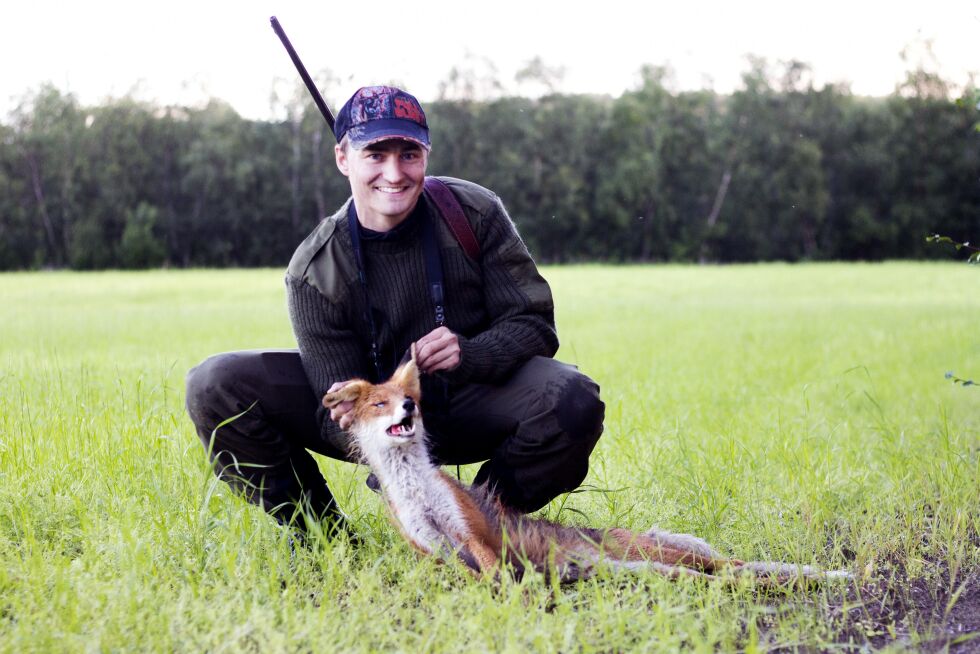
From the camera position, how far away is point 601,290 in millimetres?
27125

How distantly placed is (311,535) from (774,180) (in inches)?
2240

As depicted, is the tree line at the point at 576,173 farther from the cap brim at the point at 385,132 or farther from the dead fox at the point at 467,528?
the dead fox at the point at 467,528

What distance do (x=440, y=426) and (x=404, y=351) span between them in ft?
1.43

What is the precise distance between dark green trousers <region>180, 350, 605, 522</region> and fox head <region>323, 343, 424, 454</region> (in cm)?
64

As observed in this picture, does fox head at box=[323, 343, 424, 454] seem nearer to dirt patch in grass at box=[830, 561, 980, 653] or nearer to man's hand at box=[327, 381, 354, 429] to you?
man's hand at box=[327, 381, 354, 429]

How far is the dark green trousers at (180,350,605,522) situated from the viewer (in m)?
4.58

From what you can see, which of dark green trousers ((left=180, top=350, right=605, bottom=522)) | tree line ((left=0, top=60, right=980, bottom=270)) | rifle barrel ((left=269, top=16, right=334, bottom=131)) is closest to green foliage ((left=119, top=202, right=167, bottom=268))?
tree line ((left=0, top=60, right=980, bottom=270))

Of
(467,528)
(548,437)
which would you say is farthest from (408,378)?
(548,437)

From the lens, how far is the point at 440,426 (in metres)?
4.82

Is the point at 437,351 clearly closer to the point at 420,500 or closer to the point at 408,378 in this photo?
the point at 408,378

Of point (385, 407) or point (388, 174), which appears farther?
point (388, 174)

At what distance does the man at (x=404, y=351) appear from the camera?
4.53m

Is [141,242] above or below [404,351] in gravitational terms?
below

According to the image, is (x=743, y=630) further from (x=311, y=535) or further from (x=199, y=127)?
(x=199, y=127)
